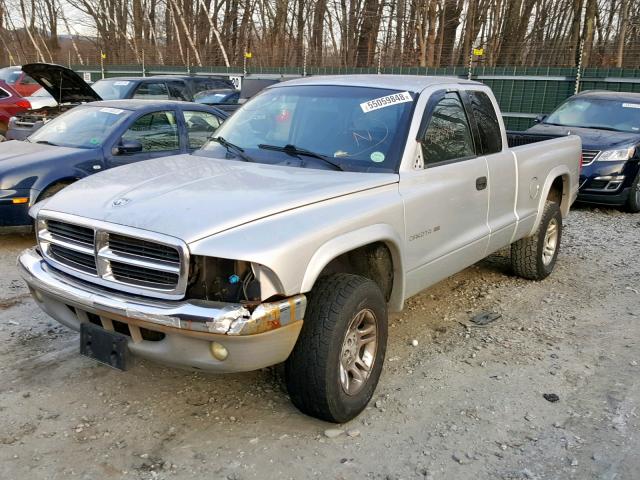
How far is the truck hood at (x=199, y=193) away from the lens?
2883mm

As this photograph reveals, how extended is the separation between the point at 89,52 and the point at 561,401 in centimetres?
3921

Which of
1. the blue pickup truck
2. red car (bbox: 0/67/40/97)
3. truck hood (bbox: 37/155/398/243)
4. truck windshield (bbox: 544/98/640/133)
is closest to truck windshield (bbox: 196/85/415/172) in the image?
truck hood (bbox: 37/155/398/243)

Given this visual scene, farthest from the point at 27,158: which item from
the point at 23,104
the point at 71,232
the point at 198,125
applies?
the point at 23,104

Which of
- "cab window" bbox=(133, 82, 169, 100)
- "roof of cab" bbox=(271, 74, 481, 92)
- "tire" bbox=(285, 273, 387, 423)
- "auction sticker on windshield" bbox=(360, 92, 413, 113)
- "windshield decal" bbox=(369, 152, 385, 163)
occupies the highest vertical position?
"roof of cab" bbox=(271, 74, 481, 92)

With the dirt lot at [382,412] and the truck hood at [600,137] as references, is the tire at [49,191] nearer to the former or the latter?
the dirt lot at [382,412]

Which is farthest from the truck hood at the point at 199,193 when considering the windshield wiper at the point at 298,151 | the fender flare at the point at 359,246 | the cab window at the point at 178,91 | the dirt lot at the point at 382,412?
the cab window at the point at 178,91

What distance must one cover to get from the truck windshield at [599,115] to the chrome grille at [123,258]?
886 cm

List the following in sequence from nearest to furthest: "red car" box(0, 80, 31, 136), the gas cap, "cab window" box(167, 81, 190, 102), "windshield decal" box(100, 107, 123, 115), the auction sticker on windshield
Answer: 1. the auction sticker on windshield
2. the gas cap
3. "windshield decal" box(100, 107, 123, 115)
4. "cab window" box(167, 81, 190, 102)
5. "red car" box(0, 80, 31, 136)

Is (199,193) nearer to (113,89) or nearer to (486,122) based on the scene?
(486,122)

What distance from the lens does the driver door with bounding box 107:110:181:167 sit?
6789 millimetres

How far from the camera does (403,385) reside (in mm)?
3785

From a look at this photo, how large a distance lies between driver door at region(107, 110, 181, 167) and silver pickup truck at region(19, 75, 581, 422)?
8.55 ft

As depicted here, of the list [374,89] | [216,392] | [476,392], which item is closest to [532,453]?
[476,392]

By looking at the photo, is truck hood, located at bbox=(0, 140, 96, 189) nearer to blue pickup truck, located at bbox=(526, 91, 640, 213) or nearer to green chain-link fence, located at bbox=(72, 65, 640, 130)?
blue pickup truck, located at bbox=(526, 91, 640, 213)
